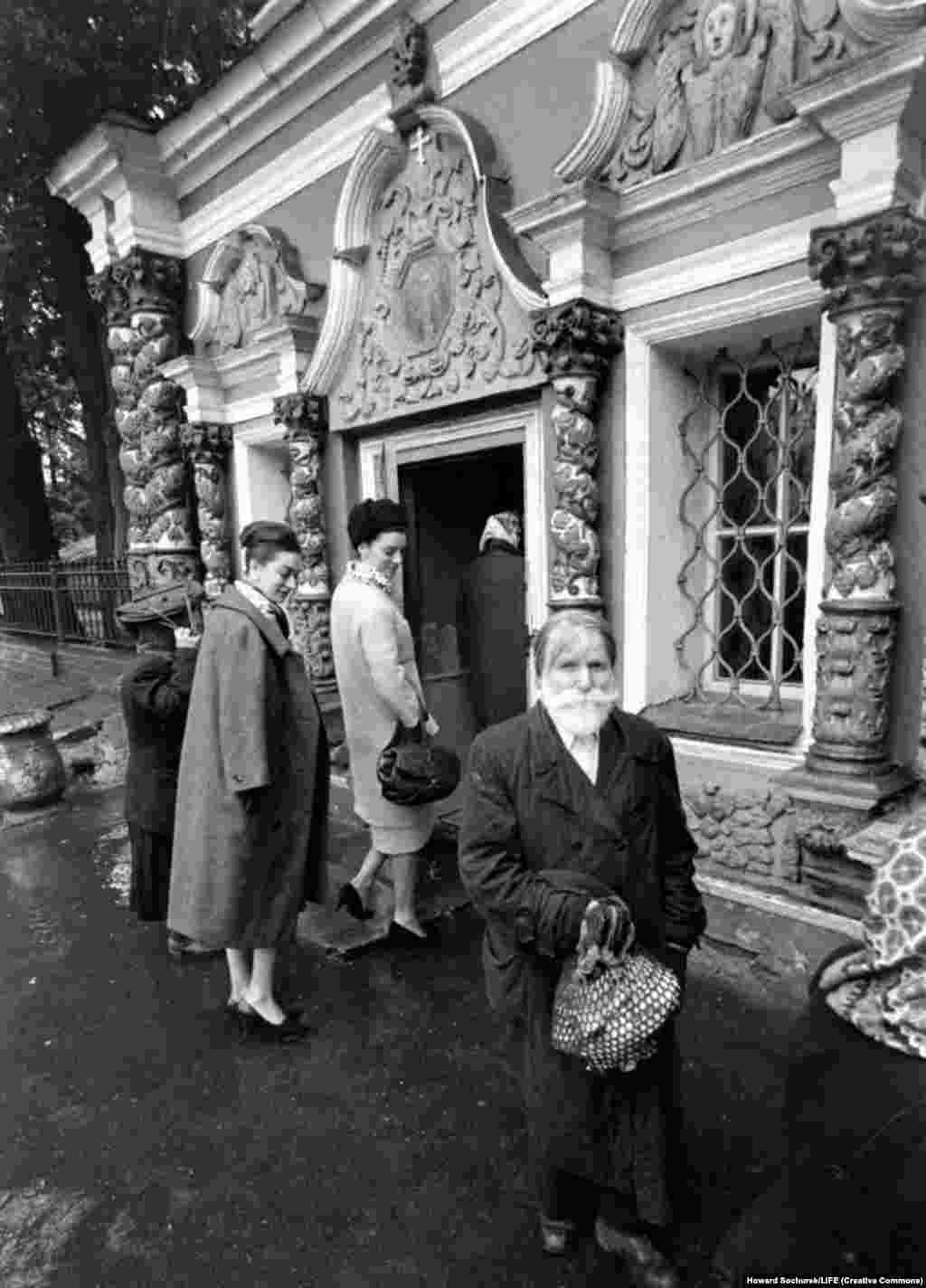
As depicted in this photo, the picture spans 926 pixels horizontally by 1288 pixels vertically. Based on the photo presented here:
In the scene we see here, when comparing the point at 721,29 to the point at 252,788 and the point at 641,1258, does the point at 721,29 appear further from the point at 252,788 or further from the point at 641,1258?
the point at 641,1258

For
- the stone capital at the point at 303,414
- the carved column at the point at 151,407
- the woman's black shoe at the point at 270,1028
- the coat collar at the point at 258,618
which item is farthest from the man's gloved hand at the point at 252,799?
the carved column at the point at 151,407

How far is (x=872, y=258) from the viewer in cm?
255

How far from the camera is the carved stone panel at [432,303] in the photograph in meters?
4.01

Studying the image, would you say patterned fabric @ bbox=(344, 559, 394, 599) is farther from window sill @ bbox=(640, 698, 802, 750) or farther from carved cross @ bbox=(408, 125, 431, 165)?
carved cross @ bbox=(408, 125, 431, 165)

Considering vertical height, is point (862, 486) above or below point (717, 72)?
below

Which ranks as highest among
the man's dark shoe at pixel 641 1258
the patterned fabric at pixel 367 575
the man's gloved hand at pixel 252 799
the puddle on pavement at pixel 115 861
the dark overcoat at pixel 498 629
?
the patterned fabric at pixel 367 575

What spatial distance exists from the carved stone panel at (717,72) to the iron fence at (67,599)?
694 cm

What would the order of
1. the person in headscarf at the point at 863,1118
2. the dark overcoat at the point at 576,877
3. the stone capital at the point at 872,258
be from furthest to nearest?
the stone capital at the point at 872,258, the dark overcoat at the point at 576,877, the person in headscarf at the point at 863,1118

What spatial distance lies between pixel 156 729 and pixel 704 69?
141 inches

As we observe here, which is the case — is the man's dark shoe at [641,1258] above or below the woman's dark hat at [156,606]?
below

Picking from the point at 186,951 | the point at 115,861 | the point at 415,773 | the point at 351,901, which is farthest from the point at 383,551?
the point at 115,861

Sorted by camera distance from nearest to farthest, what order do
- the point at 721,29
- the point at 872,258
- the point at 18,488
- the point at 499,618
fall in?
the point at 872,258 < the point at 721,29 < the point at 499,618 < the point at 18,488

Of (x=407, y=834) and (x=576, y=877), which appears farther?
(x=407, y=834)

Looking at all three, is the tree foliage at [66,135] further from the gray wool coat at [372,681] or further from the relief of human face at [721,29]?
the gray wool coat at [372,681]
